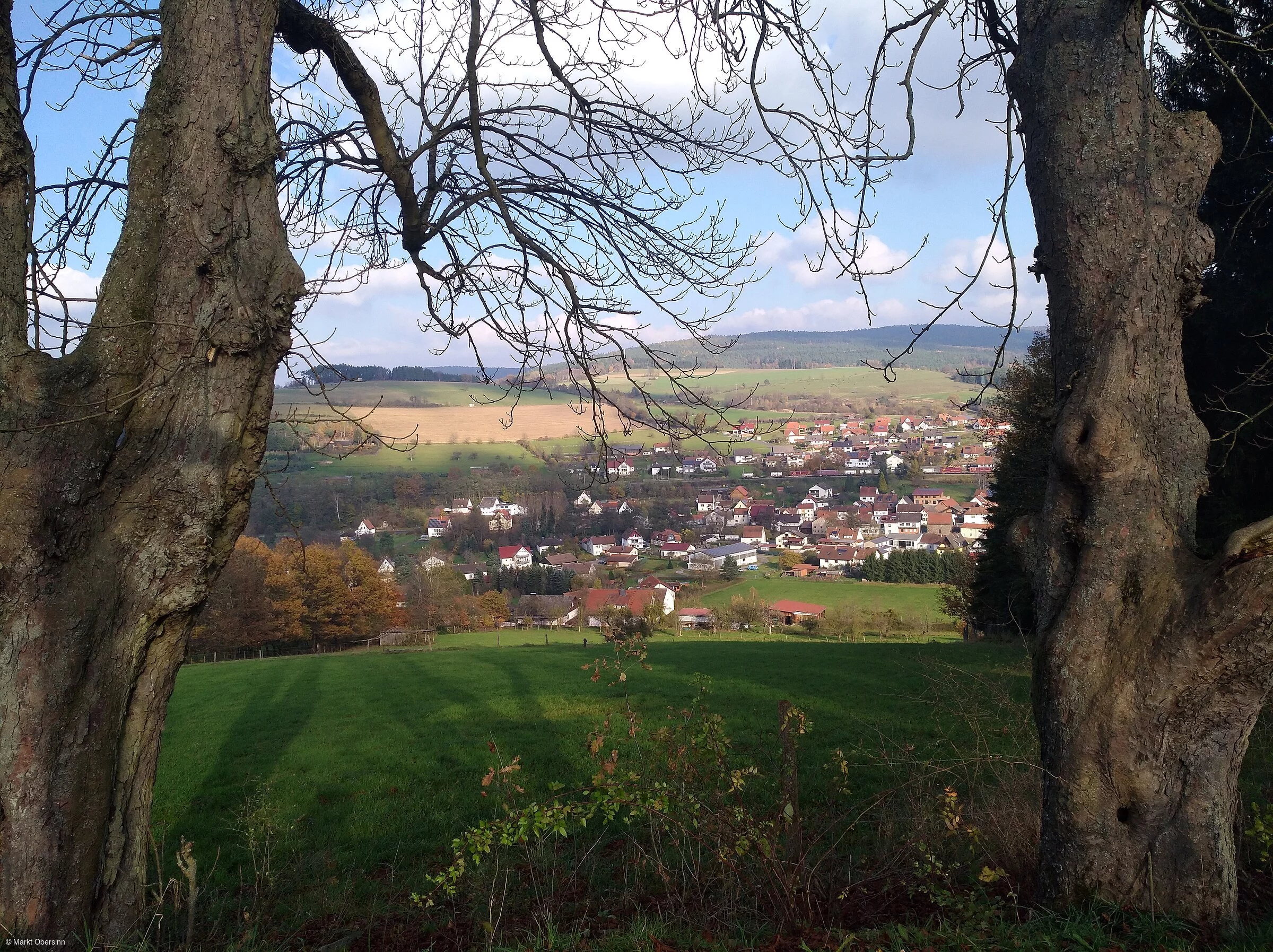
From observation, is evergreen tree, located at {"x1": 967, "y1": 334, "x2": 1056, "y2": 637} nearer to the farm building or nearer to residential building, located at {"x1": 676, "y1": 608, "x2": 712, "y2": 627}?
the farm building

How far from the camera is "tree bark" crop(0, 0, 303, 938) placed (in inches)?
100

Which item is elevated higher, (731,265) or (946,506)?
(731,265)

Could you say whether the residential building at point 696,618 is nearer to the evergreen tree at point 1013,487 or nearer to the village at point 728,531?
the village at point 728,531

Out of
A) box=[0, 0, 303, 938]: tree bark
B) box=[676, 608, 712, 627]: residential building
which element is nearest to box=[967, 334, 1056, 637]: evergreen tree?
box=[0, 0, 303, 938]: tree bark

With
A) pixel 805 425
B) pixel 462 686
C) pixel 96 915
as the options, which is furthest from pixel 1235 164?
pixel 805 425

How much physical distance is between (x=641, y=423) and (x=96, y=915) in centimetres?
310

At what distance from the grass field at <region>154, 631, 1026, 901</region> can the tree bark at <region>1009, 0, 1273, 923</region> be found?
73.4 inches

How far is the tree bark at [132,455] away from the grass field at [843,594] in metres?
34.2

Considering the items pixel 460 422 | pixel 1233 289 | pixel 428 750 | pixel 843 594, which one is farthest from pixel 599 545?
pixel 1233 289

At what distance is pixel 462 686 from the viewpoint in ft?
48.4

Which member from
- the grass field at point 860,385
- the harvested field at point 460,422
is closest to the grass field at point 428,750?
the harvested field at point 460,422

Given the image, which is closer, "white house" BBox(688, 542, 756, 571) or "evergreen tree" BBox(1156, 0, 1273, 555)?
"evergreen tree" BBox(1156, 0, 1273, 555)

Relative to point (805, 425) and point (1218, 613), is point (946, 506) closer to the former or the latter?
point (805, 425)

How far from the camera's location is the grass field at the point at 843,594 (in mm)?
35875
